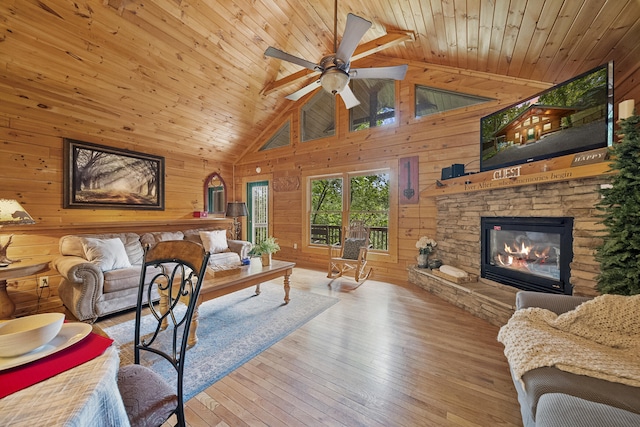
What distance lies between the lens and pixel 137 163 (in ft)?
14.5

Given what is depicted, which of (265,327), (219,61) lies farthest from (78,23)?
(265,327)

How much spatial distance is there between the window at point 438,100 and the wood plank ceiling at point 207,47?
0.39 metres

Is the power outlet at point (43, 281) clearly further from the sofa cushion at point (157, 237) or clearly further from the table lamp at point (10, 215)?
the sofa cushion at point (157, 237)

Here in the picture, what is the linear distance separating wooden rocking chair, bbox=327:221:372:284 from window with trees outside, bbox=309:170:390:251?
274 mm

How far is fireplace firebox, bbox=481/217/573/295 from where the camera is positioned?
2.30 metres

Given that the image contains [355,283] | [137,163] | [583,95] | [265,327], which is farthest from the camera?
[137,163]

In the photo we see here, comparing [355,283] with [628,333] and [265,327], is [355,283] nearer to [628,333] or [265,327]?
[265,327]

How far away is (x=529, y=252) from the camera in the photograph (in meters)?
2.68

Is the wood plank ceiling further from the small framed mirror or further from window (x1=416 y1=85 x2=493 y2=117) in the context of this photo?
the small framed mirror

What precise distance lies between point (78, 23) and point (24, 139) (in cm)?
177

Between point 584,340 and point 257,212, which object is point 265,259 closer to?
point 584,340

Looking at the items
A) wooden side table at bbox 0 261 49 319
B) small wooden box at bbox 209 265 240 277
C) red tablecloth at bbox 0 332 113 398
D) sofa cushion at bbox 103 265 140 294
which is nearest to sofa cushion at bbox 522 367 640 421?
red tablecloth at bbox 0 332 113 398

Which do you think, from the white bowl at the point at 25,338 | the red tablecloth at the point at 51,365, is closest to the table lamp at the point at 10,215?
the white bowl at the point at 25,338

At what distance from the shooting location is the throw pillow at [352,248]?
13.9 ft
